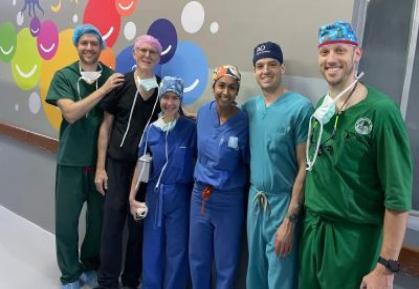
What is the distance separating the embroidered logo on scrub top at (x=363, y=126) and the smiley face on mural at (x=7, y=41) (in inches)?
124

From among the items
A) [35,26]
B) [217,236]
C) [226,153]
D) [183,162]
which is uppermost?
[35,26]

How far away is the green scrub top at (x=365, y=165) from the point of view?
Result: 4.07 feet

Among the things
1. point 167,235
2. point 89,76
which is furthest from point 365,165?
point 89,76

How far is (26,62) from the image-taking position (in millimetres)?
3342

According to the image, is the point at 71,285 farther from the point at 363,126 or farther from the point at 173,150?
the point at 363,126

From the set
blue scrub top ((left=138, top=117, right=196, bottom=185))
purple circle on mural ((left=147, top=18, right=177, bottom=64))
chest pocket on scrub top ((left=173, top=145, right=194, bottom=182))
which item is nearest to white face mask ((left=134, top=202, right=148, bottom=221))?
blue scrub top ((left=138, top=117, right=196, bottom=185))

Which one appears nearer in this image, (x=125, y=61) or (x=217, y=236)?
(x=217, y=236)

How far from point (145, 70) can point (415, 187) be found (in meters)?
1.42

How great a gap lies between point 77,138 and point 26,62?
140 cm

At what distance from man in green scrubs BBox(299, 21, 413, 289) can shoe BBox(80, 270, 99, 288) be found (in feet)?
5.27

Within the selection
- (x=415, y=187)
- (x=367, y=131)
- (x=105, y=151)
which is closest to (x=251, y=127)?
(x=367, y=131)

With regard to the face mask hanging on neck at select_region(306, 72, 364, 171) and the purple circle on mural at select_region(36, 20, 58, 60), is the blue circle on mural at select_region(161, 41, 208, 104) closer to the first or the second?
the face mask hanging on neck at select_region(306, 72, 364, 171)

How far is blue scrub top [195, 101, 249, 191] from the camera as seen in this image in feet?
6.04

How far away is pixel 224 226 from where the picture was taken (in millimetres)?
1880
